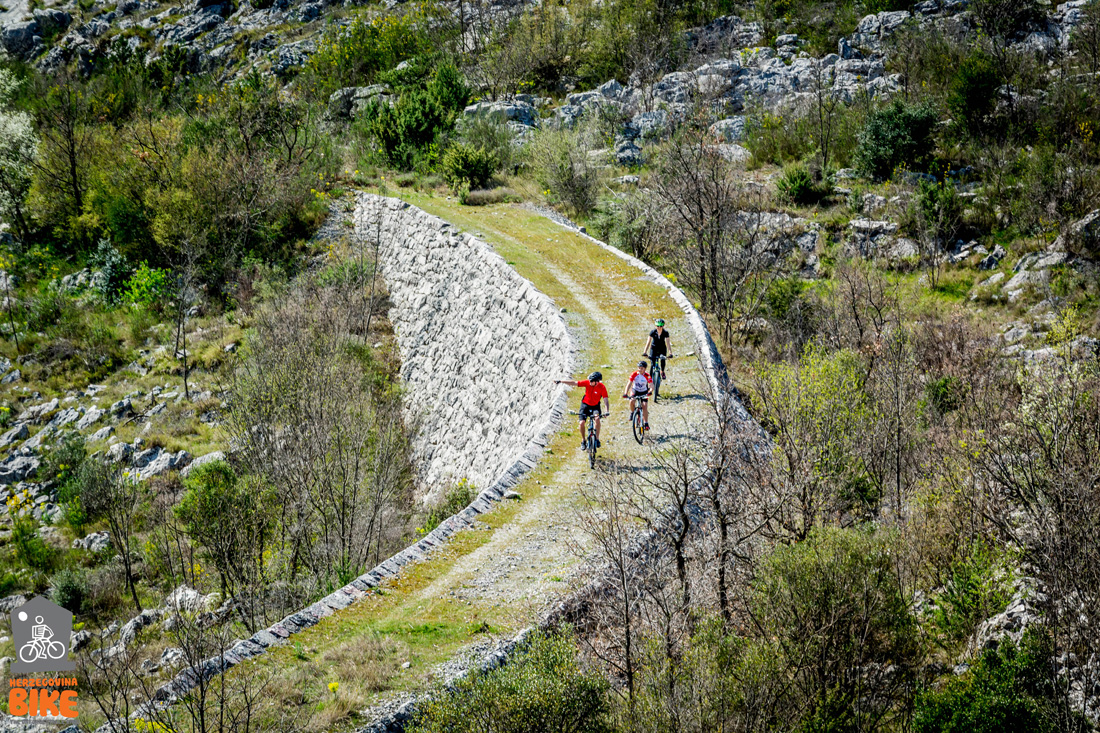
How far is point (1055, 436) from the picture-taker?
10.4 metres

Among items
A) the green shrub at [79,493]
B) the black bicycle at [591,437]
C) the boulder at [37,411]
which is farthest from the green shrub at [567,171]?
the boulder at [37,411]

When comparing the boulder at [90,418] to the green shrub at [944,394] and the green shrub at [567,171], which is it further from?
the green shrub at [944,394]

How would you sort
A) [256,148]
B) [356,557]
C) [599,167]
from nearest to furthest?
[356,557] < [599,167] < [256,148]

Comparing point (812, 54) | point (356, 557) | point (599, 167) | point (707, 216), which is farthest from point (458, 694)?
point (812, 54)

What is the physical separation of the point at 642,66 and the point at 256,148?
21.2m

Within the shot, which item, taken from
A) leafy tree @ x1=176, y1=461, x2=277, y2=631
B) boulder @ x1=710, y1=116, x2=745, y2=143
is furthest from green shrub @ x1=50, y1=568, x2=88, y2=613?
boulder @ x1=710, y1=116, x2=745, y2=143

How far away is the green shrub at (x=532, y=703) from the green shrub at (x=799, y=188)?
25112 mm

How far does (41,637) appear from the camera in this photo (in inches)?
489

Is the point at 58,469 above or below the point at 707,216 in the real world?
below

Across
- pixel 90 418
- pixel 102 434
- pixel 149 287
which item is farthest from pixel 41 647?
pixel 149 287

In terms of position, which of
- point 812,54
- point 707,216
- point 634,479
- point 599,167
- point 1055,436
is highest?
point 812,54

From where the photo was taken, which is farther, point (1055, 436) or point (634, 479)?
point (634, 479)

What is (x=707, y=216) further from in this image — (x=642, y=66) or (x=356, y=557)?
(x=642, y=66)

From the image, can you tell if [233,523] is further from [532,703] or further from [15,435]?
[15,435]
